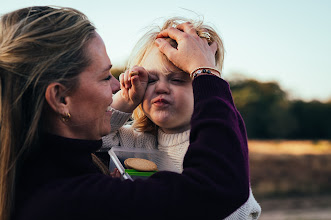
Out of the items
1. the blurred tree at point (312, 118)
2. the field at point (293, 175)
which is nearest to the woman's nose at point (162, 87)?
the field at point (293, 175)

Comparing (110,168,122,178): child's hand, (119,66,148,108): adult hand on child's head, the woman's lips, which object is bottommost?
(110,168,122,178): child's hand

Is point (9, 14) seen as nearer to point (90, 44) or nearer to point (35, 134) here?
point (90, 44)

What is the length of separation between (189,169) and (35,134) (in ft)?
2.13

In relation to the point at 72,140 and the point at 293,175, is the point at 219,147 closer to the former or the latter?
the point at 72,140

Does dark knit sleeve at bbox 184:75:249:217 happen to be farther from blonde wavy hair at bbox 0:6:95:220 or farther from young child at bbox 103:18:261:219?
young child at bbox 103:18:261:219

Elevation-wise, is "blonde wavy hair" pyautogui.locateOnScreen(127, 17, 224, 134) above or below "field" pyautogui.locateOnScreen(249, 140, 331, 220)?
above

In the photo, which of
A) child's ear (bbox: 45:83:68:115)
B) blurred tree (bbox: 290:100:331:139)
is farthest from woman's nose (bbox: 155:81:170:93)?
blurred tree (bbox: 290:100:331:139)

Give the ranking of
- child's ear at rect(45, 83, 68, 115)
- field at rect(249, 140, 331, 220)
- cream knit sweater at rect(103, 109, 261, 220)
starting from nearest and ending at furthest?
child's ear at rect(45, 83, 68, 115) < cream knit sweater at rect(103, 109, 261, 220) < field at rect(249, 140, 331, 220)

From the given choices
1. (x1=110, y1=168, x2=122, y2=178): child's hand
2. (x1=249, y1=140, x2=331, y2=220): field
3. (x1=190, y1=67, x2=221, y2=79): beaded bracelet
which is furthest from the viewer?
(x1=249, y1=140, x2=331, y2=220): field

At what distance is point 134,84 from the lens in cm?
247

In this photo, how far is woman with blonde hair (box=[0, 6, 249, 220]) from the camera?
1523 millimetres

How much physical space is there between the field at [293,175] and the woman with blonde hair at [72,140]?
20.4 metres

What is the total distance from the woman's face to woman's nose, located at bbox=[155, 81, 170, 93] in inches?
24.8

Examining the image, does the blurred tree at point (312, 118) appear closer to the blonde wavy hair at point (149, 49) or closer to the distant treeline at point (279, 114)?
the distant treeline at point (279, 114)
